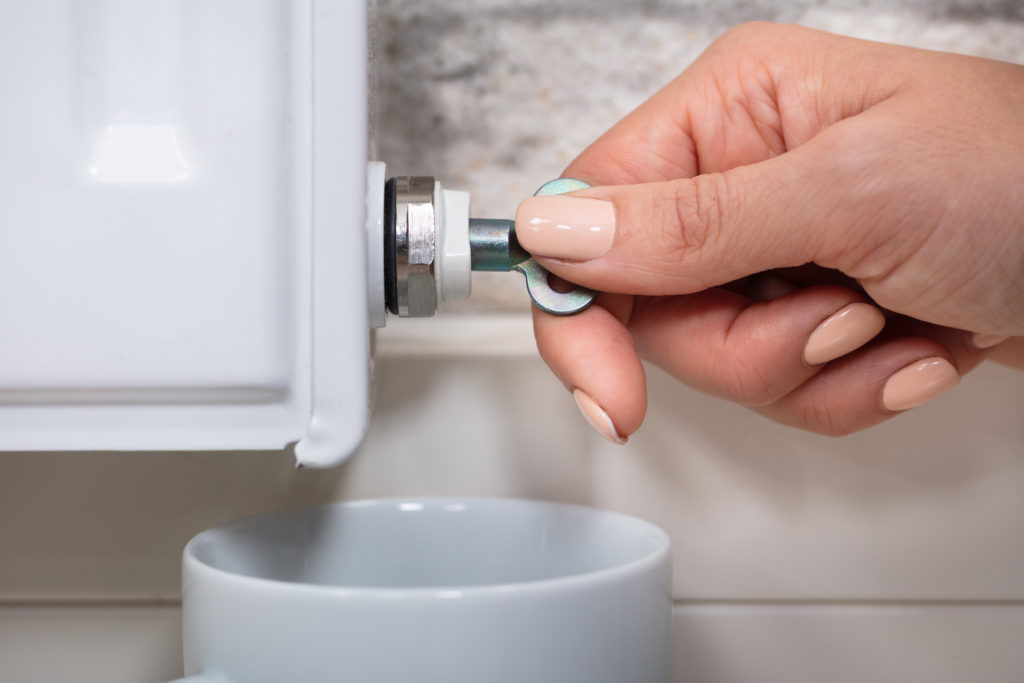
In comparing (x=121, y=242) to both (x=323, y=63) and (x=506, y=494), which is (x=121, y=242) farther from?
(x=506, y=494)

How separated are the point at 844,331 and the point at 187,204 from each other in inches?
8.9

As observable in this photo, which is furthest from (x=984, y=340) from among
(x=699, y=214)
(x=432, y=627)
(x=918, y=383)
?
(x=432, y=627)

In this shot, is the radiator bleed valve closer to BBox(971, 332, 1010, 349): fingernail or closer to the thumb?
the thumb

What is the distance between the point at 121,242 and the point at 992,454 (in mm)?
356

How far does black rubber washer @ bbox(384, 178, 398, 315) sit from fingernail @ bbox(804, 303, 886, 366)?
0.51 feet

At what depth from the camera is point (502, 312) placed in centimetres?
42

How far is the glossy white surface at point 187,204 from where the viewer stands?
229 mm

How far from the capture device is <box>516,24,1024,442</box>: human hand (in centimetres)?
25

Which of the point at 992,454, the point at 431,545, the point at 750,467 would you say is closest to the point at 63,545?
the point at 431,545

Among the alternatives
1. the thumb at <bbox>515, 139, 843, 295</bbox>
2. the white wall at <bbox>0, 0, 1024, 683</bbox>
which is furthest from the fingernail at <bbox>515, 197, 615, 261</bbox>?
the white wall at <bbox>0, 0, 1024, 683</bbox>

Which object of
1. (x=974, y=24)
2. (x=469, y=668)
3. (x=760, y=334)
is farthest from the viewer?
(x=974, y=24)

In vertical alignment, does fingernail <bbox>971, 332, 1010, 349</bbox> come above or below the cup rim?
above

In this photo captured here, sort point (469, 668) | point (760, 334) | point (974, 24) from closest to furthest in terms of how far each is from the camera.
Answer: point (469, 668) → point (760, 334) → point (974, 24)

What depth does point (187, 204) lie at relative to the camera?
23 centimetres
